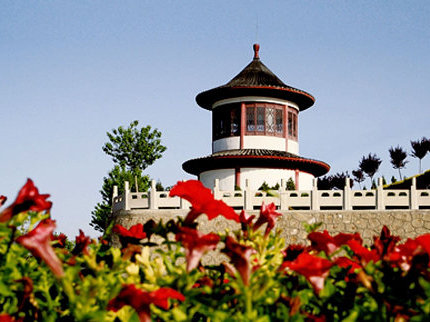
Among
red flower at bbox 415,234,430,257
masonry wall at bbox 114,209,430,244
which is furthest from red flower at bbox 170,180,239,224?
masonry wall at bbox 114,209,430,244

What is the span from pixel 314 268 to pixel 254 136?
23733 millimetres

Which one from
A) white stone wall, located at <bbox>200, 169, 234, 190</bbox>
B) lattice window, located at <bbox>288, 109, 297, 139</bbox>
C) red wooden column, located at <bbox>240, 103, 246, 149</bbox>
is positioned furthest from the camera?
lattice window, located at <bbox>288, 109, 297, 139</bbox>

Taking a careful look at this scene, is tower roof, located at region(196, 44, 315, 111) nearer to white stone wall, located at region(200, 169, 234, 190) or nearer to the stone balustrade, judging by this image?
white stone wall, located at region(200, 169, 234, 190)

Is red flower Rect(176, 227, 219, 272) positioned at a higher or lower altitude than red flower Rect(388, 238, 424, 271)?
higher

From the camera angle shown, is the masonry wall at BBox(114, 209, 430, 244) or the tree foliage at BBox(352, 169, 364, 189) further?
the tree foliage at BBox(352, 169, 364, 189)

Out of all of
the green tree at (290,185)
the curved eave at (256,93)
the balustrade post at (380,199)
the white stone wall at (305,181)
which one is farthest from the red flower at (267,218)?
the white stone wall at (305,181)

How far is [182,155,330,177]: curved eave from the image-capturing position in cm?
2379

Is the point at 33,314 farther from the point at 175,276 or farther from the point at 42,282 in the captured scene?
the point at 175,276

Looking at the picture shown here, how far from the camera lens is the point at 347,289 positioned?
1.76m

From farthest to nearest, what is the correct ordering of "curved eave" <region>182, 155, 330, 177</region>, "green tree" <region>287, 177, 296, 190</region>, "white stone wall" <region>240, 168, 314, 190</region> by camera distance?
"white stone wall" <region>240, 168, 314, 190</region> < "curved eave" <region>182, 155, 330, 177</region> < "green tree" <region>287, 177, 296, 190</region>

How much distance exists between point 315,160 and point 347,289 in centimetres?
2357

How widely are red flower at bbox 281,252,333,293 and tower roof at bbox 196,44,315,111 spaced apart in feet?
77.0

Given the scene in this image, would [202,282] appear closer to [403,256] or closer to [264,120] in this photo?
[403,256]

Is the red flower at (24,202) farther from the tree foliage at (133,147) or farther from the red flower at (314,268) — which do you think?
the tree foliage at (133,147)
